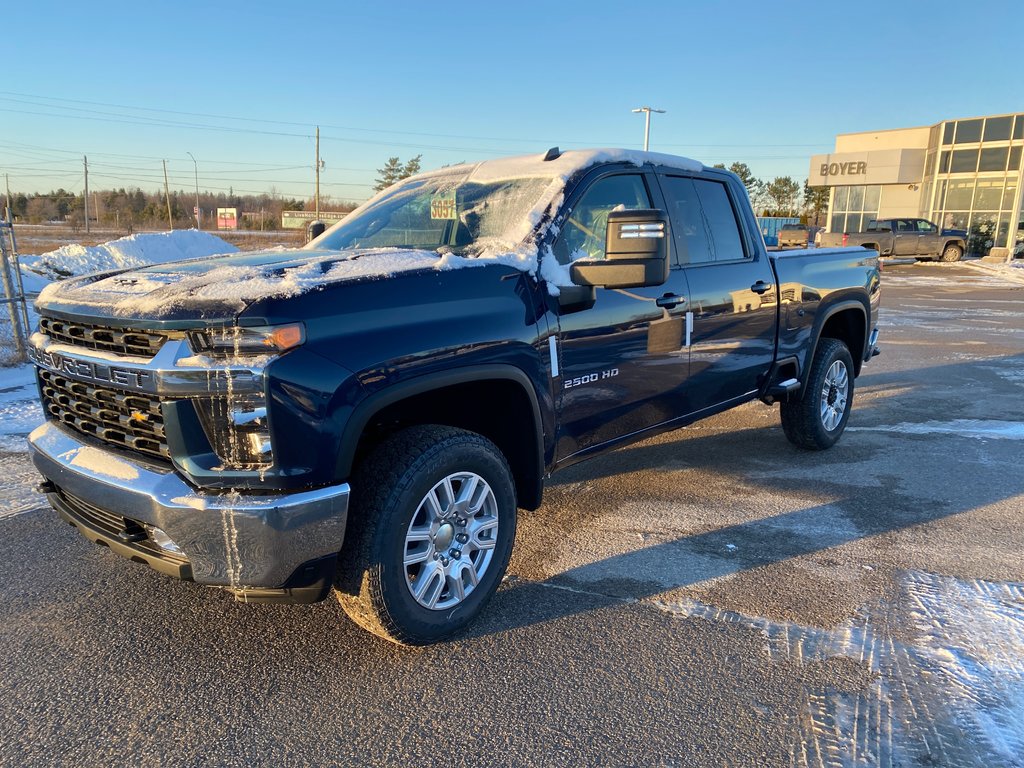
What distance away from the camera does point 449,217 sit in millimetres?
Result: 3645

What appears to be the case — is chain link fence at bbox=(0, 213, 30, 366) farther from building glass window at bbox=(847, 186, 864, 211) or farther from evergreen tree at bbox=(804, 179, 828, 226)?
evergreen tree at bbox=(804, 179, 828, 226)

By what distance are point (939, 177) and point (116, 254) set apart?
37.0 metres

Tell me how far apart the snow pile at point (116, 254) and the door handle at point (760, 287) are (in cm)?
1398

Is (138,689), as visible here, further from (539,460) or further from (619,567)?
(619,567)

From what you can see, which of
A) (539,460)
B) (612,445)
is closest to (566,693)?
(539,460)

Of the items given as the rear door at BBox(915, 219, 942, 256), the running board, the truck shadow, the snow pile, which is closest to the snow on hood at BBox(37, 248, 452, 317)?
the truck shadow

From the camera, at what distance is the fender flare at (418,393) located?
2.40 meters

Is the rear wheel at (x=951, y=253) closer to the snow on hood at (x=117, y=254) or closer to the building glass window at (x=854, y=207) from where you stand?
the building glass window at (x=854, y=207)

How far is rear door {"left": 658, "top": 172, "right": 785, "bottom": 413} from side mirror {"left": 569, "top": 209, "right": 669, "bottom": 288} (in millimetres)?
1019

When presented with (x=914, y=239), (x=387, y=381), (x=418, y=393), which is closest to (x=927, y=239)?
(x=914, y=239)

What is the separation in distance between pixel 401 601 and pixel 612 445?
150 cm

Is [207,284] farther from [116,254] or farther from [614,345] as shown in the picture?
[116,254]

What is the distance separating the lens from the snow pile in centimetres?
1758

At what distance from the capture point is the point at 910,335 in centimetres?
1138
